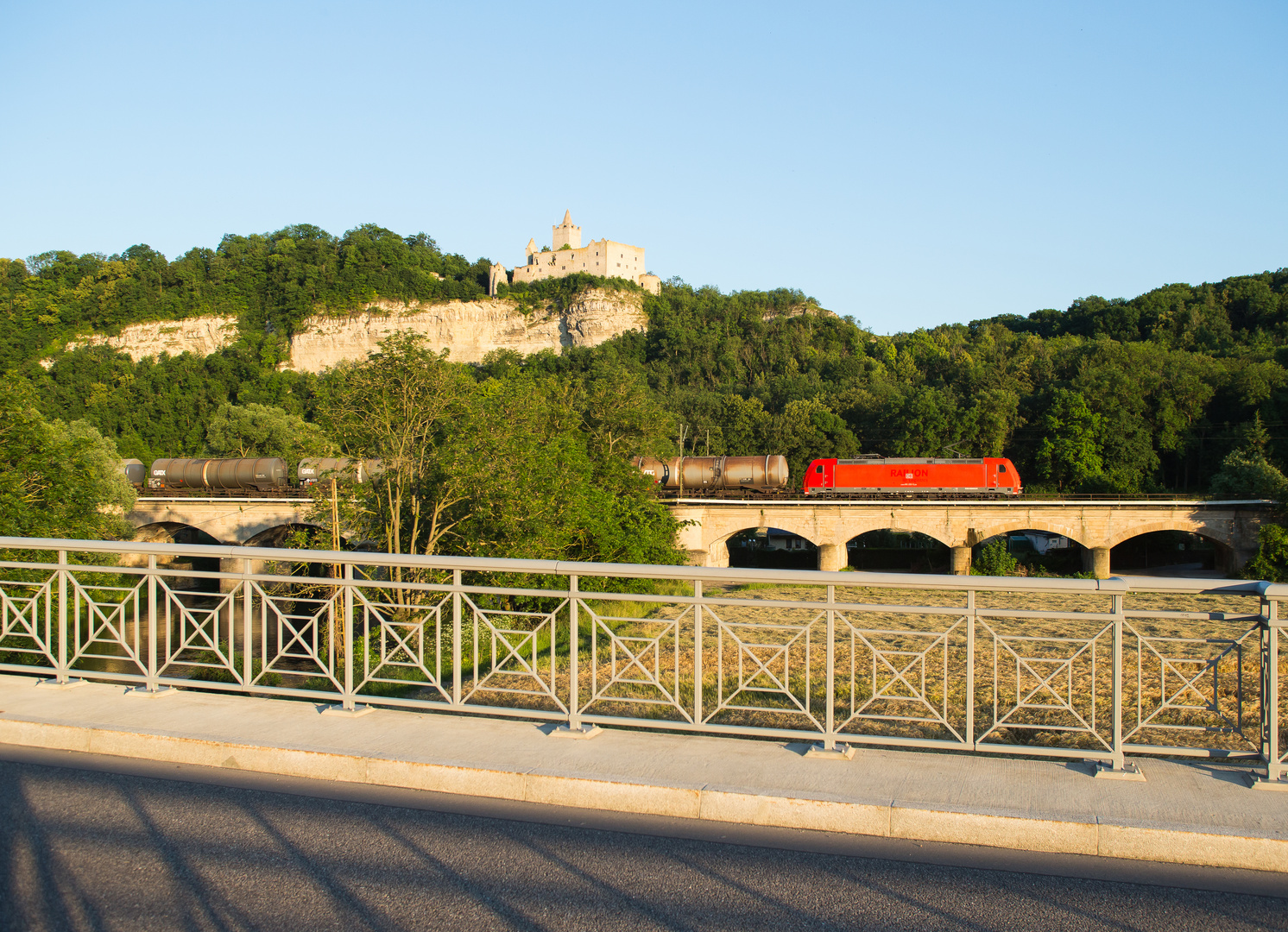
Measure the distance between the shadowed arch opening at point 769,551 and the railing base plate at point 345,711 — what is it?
41.3 meters

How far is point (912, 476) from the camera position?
44.8 m

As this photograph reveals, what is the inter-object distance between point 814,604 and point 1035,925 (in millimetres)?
1875

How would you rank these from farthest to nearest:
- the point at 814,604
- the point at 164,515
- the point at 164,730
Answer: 1. the point at 164,515
2. the point at 164,730
3. the point at 814,604

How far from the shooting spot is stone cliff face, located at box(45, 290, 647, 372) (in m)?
105

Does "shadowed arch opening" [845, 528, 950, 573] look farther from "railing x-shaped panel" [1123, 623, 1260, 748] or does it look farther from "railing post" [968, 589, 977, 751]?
"railing post" [968, 589, 977, 751]

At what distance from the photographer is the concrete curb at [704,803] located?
11.3ft

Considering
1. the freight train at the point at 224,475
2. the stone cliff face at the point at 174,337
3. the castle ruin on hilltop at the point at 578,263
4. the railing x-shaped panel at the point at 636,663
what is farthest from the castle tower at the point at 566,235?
the railing x-shaped panel at the point at 636,663

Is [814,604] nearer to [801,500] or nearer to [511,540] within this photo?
[511,540]

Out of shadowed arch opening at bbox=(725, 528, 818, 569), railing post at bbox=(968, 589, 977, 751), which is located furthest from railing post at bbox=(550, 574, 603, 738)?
shadowed arch opening at bbox=(725, 528, 818, 569)

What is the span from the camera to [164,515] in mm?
43719

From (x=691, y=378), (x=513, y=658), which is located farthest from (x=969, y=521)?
(x=691, y=378)

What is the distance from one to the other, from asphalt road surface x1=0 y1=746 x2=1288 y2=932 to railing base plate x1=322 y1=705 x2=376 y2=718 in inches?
42.1

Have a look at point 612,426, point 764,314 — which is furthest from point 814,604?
point 764,314

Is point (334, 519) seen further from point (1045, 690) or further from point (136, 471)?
point (136, 471)
